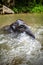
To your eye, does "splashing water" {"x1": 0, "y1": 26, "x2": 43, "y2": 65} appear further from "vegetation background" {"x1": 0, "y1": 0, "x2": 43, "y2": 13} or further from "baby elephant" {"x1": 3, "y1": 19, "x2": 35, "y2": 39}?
"vegetation background" {"x1": 0, "y1": 0, "x2": 43, "y2": 13}

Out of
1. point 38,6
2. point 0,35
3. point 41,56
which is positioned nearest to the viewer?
point 41,56

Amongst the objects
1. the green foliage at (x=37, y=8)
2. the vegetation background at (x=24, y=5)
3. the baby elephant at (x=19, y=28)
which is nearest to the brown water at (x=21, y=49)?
the baby elephant at (x=19, y=28)

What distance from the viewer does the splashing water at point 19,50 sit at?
548 cm

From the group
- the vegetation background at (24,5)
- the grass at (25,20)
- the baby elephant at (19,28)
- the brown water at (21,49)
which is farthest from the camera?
the vegetation background at (24,5)

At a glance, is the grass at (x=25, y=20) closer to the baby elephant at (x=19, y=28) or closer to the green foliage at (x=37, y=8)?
the baby elephant at (x=19, y=28)

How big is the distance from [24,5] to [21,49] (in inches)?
456

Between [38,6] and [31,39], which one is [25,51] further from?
[38,6]

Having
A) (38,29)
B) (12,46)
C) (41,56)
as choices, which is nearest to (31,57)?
(41,56)

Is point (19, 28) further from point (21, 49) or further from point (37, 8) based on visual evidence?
point (37, 8)

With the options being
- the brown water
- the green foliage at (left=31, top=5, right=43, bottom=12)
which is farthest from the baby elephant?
the green foliage at (left=31, top=5, right=43, bottom=12)

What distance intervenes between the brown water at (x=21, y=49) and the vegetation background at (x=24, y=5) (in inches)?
295

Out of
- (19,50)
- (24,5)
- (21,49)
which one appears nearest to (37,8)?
(24,5)

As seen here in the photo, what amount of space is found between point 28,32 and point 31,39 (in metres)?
0.73

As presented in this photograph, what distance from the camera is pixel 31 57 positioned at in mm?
5781
